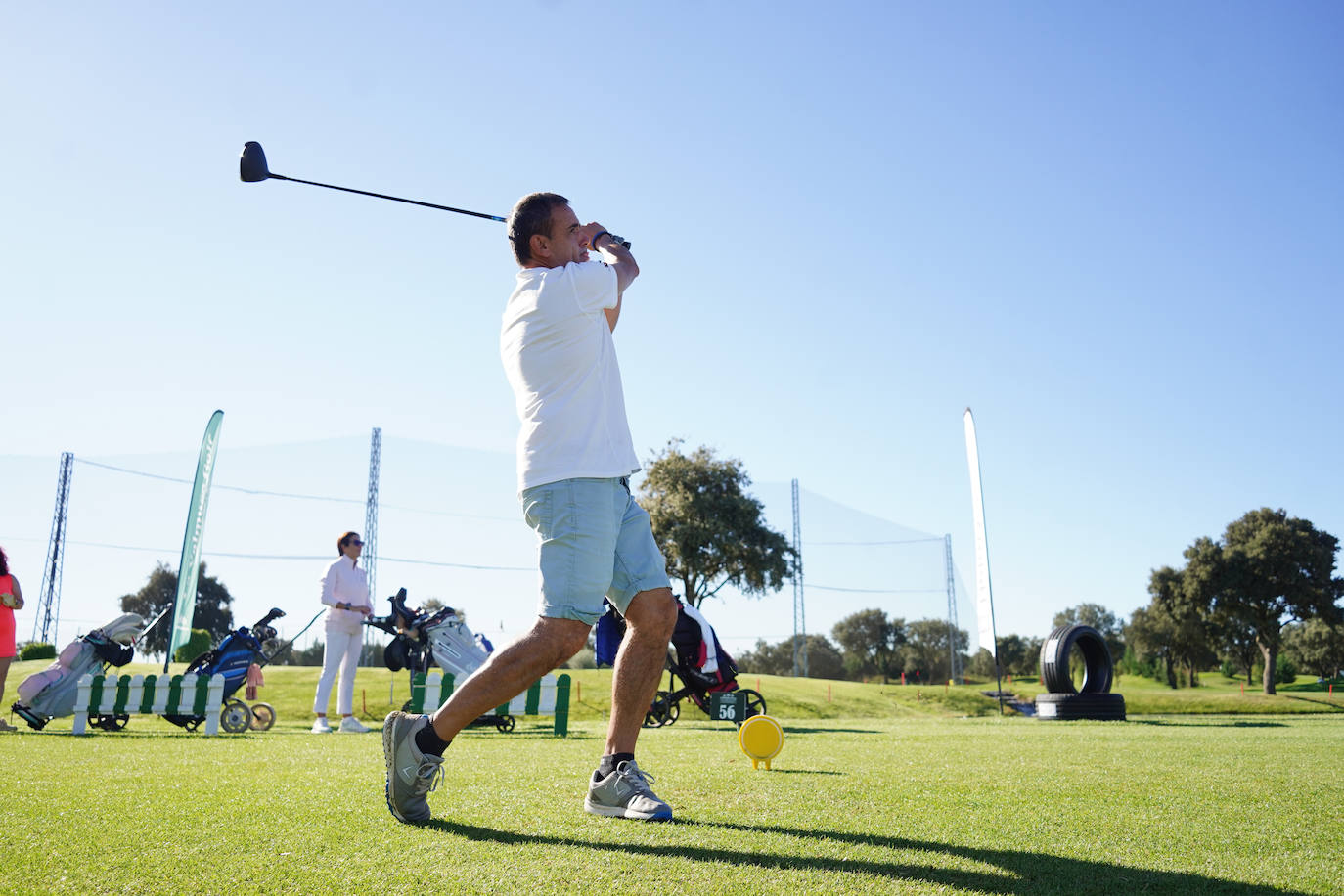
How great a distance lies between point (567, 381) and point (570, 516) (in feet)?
1.70

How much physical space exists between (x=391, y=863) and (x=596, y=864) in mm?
506

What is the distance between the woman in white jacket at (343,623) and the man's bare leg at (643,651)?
280 inches

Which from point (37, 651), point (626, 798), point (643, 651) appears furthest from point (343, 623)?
point (37, 651)

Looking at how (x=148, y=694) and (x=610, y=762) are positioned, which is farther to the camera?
(x=148, y=694)

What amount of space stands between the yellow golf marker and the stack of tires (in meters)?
11.7

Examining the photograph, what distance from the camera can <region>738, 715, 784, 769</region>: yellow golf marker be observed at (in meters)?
4.46

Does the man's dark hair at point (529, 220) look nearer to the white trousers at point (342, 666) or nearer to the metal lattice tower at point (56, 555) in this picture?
the white trousers at point (342, 666)

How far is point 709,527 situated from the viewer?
33875mm

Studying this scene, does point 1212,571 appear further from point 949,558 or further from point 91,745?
point 91,745

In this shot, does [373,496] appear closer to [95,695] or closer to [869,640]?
[95,695]

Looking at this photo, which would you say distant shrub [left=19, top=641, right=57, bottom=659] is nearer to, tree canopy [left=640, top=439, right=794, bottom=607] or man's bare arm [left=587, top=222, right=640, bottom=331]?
tree canopy [left=640, top=439, right=794, bottom=607]

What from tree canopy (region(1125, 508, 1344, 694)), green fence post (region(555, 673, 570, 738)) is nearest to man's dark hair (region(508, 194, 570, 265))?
green fence post (region(555, 673, 570, 738))

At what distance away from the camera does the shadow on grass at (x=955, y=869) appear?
2105 millimetres

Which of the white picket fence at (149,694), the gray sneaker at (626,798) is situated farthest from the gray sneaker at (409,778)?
the white picket fence at (149,694)
